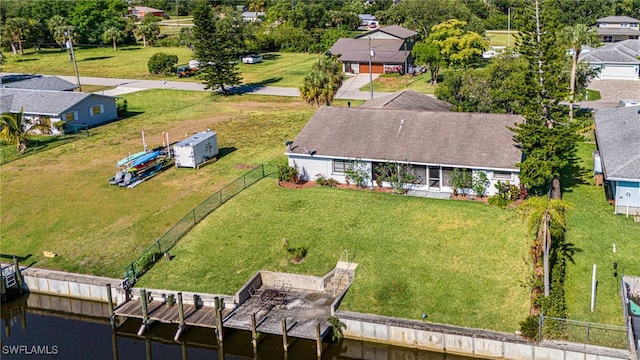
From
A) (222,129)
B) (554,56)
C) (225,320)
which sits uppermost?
(554,56)

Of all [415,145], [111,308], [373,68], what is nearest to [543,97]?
[415,145]

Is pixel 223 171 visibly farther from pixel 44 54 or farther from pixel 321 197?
pixel 44 54

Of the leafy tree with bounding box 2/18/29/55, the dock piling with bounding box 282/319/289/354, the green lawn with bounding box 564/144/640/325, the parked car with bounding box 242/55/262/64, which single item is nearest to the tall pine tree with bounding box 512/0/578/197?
the green lawn with bounding box 564/144/640/325

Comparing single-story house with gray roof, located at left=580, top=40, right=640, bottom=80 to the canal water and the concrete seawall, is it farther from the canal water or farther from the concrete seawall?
the canal water

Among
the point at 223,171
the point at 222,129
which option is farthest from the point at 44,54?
the point at 223,171

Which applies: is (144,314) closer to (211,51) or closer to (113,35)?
(211,51)

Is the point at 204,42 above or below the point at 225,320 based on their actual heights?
above

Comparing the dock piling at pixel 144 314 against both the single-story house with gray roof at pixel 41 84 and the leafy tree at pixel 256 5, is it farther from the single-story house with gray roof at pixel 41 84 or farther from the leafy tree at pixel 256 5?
the leafy tree at pixel 256 5

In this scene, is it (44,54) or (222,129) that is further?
(44,54)
